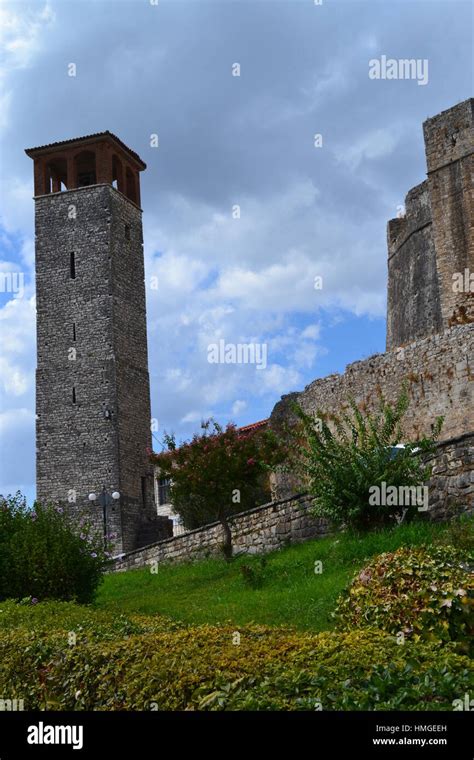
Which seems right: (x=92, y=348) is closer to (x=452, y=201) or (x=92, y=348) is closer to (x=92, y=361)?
(x=92, y=361)

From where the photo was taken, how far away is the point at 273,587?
1379 cm

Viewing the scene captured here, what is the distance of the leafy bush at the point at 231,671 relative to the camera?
5.42 metres

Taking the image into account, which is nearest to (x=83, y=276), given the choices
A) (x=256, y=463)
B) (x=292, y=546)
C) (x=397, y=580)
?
(x=256, y=463)

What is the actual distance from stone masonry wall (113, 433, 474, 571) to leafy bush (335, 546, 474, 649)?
19.6ft

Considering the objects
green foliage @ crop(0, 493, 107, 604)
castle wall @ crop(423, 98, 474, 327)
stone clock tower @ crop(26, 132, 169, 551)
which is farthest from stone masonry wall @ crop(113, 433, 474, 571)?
stone clock tower @ crop(26, 132, 169, 551)

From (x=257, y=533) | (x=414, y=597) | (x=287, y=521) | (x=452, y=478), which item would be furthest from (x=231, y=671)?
(x=257, y=533)

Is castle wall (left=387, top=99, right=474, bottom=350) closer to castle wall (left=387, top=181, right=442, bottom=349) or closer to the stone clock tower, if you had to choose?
castle wall (left=387, top=181, right=442, bottom=349)

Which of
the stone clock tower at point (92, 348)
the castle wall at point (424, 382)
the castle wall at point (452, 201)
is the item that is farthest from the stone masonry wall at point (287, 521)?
the stone clock tower at point (92, 348)

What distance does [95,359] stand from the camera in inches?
1528

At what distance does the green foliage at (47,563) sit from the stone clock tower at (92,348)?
65.5ft

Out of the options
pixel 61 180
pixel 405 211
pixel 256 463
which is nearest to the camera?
pixel 256 463

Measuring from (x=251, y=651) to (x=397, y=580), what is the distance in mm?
2514
